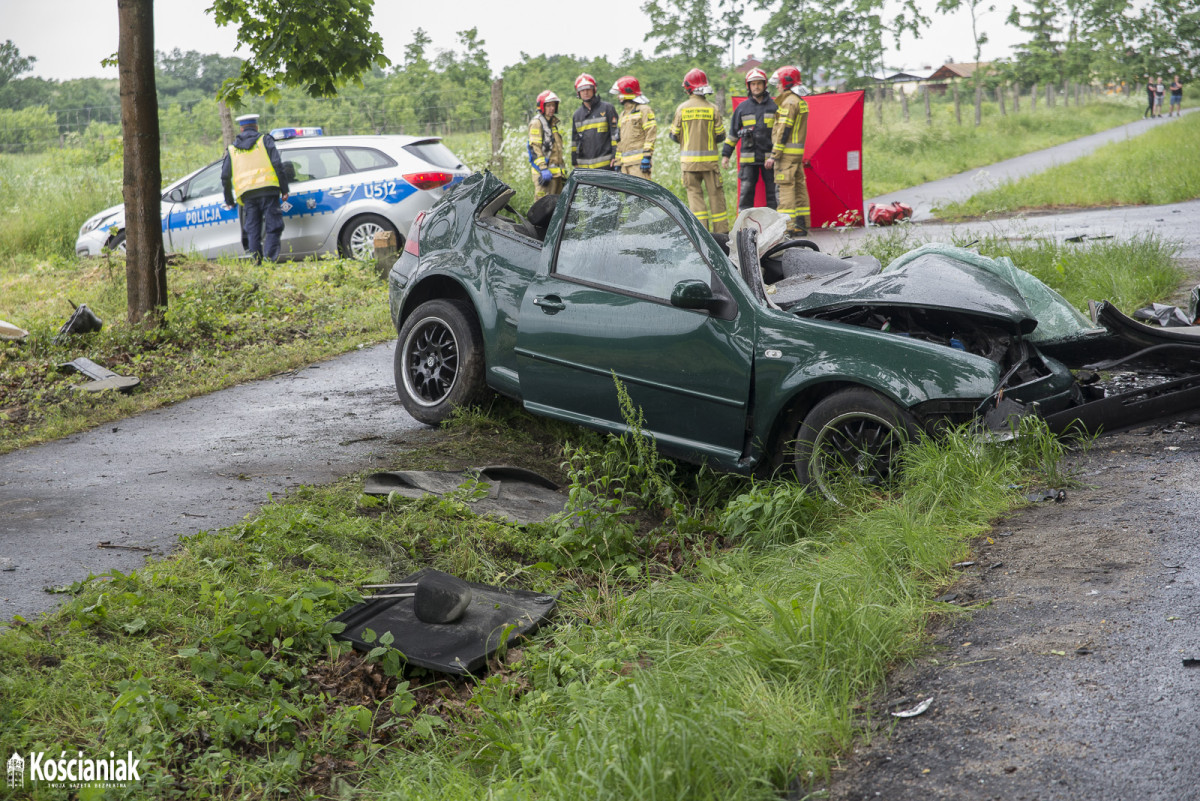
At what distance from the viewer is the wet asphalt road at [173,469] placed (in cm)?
458

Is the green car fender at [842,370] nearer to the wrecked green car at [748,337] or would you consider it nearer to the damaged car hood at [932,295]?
the wrecked green car at [748,337]

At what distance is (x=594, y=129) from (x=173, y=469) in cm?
843

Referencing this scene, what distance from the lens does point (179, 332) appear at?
9477 mm

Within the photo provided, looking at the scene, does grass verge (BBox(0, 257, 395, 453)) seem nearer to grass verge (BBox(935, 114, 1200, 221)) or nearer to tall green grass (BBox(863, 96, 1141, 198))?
grass verge (BBox(935, 114, 1200, 221))

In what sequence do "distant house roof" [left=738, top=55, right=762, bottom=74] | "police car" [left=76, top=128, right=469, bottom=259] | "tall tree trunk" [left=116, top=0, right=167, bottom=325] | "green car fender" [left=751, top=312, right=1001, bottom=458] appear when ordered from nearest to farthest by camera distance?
"green car fender" [left=751, top=312, right=1001, bottom=458] → "tall tree trunk" [left=116, top=0, right=167, bottom=325] → "police car" [left=76, top=128, right=469, bottom=259] → "distant house roof" [left=738, top=55, right=762, bottom=74]

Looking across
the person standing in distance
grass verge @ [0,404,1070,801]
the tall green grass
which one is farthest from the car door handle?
the person standing in distance

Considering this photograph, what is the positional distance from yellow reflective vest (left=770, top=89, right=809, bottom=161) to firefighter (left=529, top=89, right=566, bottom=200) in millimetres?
2781

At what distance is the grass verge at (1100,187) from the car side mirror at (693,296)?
36.3 feet

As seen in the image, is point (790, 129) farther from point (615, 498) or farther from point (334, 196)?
point (615, 498)

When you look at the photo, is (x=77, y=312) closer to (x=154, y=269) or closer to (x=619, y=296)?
(x=154, y=269)

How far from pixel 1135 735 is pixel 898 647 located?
770 millimetres

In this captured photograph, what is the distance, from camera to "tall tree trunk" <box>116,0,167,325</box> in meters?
8.89

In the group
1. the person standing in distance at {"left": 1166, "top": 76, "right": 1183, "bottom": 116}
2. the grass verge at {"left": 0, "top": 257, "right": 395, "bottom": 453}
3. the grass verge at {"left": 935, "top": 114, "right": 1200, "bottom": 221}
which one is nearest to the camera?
the grass verge at {"left": 0, "top": 257, "right": 395, "bottom": 453}

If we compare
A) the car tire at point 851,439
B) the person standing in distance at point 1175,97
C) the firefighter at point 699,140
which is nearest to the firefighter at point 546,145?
the firefighter at point 699,140
